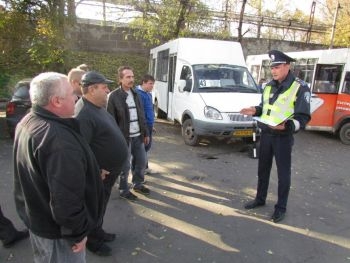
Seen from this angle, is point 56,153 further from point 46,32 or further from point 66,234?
point 46,32

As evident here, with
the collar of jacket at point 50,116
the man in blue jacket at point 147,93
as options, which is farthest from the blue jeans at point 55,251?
the man in blue jacket at point 147,93

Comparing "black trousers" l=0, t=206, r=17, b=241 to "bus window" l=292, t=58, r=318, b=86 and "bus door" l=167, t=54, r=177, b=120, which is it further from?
"bus window" l=292, t=58, r=318, b=86

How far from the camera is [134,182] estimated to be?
215 inches

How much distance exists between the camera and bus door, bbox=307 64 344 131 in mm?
10523

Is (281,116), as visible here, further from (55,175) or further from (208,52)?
(208,52)

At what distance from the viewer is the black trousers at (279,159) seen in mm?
4504

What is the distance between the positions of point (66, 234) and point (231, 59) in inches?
321

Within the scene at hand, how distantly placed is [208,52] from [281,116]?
5.53 meters

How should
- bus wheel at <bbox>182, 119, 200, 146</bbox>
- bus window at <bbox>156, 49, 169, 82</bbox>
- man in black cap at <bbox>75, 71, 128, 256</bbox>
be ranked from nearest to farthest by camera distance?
1. man in black cap at <bbox>75, 71, 128, 256</bbox>
2. bus wheel at <bbox>182, 119, 200, 146</bbox>
3. bus window at <bbox>156, 49, 169, 82</bbox>

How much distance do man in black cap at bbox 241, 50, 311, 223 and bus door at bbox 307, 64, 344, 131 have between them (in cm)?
670

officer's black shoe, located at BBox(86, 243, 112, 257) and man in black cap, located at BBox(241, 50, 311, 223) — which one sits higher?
man in black cap, located at BBox(241, 50, 311, 223)

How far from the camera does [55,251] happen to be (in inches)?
88.9

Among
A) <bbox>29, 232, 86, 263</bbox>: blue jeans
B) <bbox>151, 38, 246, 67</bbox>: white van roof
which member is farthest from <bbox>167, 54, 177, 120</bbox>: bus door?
<bbox>29, 232, 86, 263</bbox>: blue jeans

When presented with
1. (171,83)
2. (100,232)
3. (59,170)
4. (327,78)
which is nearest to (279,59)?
(100,232)
